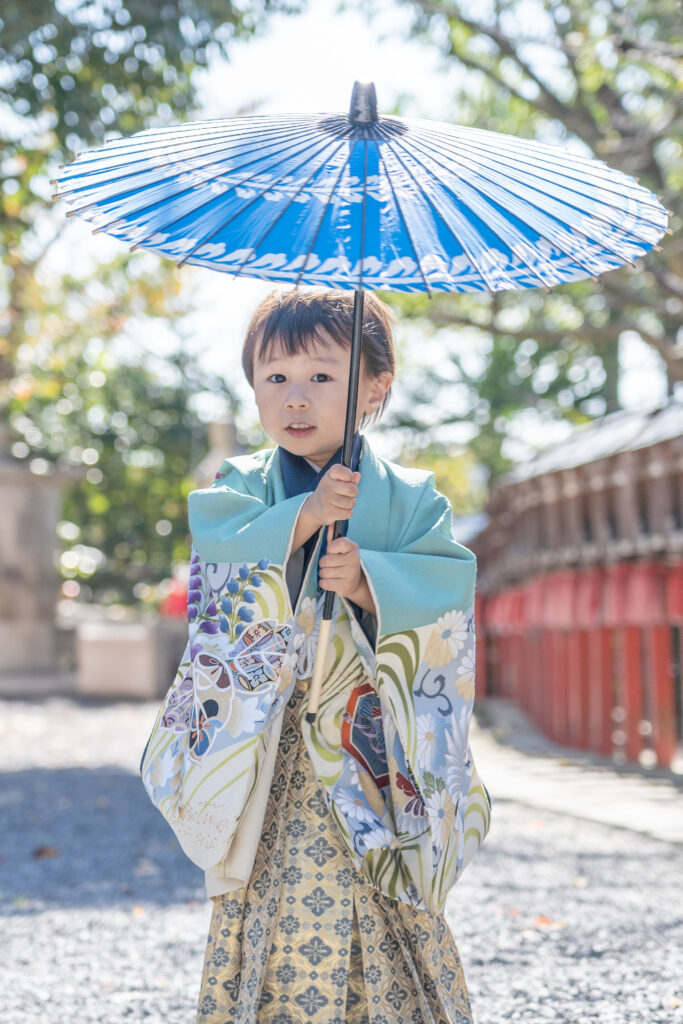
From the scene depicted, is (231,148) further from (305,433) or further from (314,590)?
(314,590)

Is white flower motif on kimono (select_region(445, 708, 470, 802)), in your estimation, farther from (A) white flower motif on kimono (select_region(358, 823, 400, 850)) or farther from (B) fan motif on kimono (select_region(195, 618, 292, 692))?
(B) fan motif on kimono (select_region(195, 618, 292, 692))

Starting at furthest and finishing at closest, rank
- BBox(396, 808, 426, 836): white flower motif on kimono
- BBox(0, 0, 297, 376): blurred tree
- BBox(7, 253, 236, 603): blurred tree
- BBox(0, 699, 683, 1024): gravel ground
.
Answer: BBox(7, 253, 236, 603): blurred tree
BBox(0, 0, 297, 376): blurred tree
BBox(0, 699, 683, 1024): gravel ground
BBox(396, 808, 426, 836): white flower motif on kimono

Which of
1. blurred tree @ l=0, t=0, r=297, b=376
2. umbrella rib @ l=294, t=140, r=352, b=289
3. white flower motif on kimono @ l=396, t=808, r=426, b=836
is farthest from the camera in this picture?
blurred tree @ l=0, t=0, r=297, b=376

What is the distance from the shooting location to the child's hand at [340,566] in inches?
79.2

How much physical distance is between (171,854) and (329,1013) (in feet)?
9.66

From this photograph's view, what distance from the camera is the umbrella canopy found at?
78.9 inches

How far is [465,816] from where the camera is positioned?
2.14m

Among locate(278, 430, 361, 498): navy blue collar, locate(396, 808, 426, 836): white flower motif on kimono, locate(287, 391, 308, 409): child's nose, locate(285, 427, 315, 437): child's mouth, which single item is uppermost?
locate(287, 391, 308, 409): child's nose

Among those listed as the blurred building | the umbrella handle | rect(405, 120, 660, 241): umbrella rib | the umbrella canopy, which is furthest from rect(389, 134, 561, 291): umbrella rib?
the blurred building

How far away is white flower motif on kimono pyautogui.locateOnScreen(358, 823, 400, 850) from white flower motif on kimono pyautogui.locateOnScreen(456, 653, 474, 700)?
0.30m

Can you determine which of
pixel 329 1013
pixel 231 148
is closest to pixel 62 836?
pixel 329 1013

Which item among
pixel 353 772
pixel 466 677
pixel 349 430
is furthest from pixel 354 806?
pixel 349 430

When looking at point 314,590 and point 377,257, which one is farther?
point 314,590

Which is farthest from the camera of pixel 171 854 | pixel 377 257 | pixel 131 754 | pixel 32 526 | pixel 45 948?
pixel 32 526
